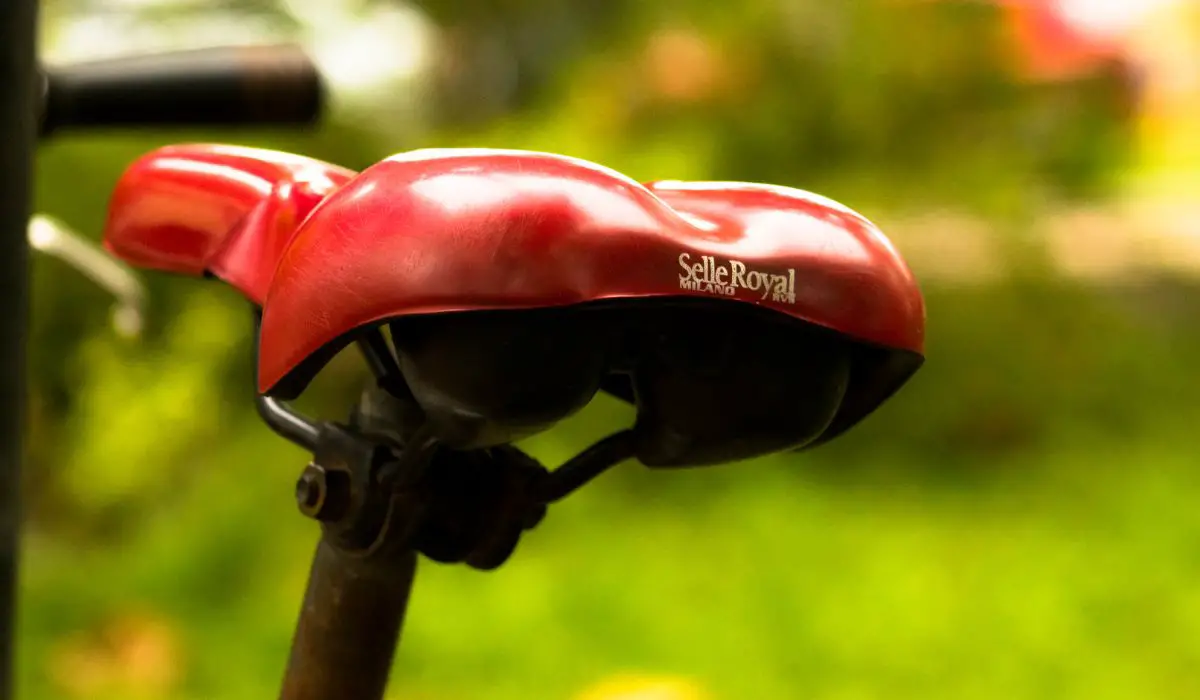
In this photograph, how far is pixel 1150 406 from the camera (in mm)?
1685

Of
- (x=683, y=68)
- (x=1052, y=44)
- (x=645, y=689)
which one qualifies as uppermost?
(x=1052, y=44)

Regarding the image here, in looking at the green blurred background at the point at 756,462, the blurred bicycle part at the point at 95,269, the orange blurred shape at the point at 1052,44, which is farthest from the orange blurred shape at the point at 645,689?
the orange blurred shape at the point at 1052,44

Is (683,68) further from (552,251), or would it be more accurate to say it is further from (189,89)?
(552,251)

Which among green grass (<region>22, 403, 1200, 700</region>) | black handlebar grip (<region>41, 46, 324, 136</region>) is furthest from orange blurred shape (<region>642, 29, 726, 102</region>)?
black handlebar grip (<region>41, 46, 324, 136</region>)

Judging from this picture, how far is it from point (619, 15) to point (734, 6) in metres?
0.22

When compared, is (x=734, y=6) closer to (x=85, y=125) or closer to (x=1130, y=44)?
(x=1130, y=44)

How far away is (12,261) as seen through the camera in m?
0.43

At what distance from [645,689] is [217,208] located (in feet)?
2.62

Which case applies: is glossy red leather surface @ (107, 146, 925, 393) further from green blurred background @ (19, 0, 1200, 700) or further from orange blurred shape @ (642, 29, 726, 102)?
orange blurred shape @ (642, 29, 726, 102)

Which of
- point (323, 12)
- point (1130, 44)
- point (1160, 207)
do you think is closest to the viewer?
point (323, 12)

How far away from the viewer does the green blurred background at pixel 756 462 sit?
1.16m

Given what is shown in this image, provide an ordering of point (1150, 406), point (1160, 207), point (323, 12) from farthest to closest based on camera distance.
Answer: point (1160, 207)
point (323, 12)
point (1150, 406)

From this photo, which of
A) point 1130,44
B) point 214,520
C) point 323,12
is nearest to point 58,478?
point 214,520

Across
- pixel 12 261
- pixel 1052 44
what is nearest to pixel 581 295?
pixel 12 261
